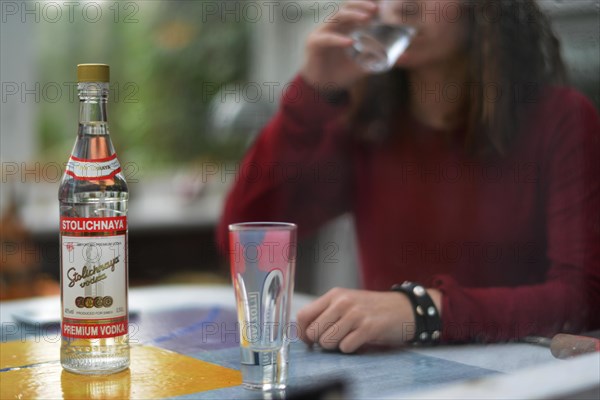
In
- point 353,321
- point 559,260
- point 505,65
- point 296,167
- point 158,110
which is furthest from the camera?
point 158,110

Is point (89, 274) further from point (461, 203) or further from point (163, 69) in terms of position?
point (163, 69)

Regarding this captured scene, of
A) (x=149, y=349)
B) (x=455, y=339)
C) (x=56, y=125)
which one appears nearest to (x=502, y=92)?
(x=455, y=339)

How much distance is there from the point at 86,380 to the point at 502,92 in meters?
0.83

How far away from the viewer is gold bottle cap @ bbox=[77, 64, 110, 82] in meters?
0.71

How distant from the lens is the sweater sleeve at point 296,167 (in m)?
1.40

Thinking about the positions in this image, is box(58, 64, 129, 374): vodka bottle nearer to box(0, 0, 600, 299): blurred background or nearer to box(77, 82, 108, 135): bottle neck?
box(77, 82, 108, 135): bottle neck

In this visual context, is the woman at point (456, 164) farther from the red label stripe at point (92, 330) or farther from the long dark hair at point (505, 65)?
the red label stripe at point (92, 330)

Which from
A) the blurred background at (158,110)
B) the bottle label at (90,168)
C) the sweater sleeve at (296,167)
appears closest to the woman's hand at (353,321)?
the bottle label at (90,168)

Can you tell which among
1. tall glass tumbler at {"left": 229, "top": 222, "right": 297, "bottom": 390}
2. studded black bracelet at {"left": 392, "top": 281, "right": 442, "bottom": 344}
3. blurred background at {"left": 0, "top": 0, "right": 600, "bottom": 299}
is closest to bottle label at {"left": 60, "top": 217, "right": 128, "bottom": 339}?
tall glass tumbler at {"left": 229, "top": 222, "right": 297, "bottom": 390}

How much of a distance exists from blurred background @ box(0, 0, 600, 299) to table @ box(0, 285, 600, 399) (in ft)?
4.74

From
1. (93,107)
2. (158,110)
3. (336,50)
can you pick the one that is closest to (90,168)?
(93,107)

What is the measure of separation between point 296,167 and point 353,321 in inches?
26.1

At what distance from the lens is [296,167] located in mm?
1444

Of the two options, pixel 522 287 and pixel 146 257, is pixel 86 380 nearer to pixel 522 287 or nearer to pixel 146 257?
pixel 522 287
